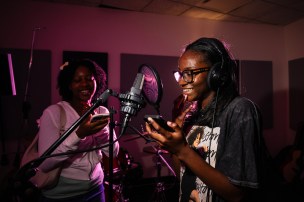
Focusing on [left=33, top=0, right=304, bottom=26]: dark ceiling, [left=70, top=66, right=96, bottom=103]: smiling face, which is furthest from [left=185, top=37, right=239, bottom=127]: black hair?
[left=33, top=0, right=304, bottom=26]: dark ceiling

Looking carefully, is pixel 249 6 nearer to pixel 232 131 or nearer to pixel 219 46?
pixel 219 46

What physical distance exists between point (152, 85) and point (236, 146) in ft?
1.46

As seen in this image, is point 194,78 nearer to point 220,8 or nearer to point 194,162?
point 194,162

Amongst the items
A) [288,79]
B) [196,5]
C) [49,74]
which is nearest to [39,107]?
[49,74]

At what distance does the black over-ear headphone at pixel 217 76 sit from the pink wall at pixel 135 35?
11.1 feet

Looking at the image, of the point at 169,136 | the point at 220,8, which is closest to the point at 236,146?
the point at 169,136

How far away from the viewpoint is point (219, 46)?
47.1 inches

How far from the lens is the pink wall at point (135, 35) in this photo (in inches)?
155

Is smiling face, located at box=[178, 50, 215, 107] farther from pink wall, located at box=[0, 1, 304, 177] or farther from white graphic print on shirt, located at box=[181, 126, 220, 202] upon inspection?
pink wall, located at box=[0, 1, 304, 177]

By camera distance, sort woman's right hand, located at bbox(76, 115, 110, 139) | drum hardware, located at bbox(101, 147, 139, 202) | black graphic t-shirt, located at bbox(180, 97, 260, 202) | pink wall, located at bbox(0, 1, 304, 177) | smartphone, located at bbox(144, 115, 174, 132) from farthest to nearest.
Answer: pink wall, located at bbox(0, 1, 304, 177) < drum hardware, located at bbox(101, 147, 139, 202) < woman's right hand, located at bbox(76, 115, 110, 139) < black graphic t-shirt, located at bbox(180, 97, 260, 202) < smartphone, located at bbox(144, 115, 174, 132)

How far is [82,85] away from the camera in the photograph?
181 cm

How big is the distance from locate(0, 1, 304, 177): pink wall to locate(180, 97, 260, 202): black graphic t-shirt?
3.45 meters

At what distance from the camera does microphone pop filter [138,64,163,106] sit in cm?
94

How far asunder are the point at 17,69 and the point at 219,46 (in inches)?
151
